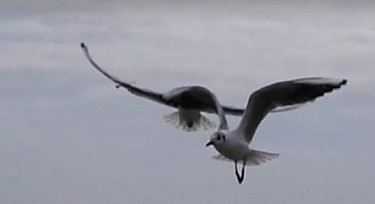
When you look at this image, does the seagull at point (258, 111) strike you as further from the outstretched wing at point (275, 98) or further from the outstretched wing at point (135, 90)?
the outstretched wing at point (135, 90)

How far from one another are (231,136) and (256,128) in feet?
0.56

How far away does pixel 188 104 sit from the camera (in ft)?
10.1

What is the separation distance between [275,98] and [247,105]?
9 cm

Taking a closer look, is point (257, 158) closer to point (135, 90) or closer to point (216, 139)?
point (216, 139)

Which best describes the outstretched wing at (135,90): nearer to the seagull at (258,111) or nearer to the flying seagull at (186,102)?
the flying seagull at (186,102)

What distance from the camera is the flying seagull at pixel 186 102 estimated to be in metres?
2.97

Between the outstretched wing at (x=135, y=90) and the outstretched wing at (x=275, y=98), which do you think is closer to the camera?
the outstretched wing at (x=275, y=98)

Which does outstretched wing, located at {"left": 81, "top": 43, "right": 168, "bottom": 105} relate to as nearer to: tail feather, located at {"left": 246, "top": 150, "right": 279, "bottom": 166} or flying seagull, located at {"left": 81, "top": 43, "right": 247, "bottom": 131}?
flying seagull, located at {"left": 81, "top": 43, "right": 247, "bottom": 131}

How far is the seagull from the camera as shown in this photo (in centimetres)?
281

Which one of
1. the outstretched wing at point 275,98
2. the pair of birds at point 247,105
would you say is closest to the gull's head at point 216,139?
the pair of birds at point 247,105

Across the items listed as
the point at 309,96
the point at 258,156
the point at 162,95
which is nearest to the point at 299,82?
the point at 309,96

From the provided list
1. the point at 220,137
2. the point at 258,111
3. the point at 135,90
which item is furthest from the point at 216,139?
the point at 135,90

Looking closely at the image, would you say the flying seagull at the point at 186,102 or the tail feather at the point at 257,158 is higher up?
the flying seagull at the point at 186,102

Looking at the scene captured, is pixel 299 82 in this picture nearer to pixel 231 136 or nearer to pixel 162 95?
pixel 231 136
